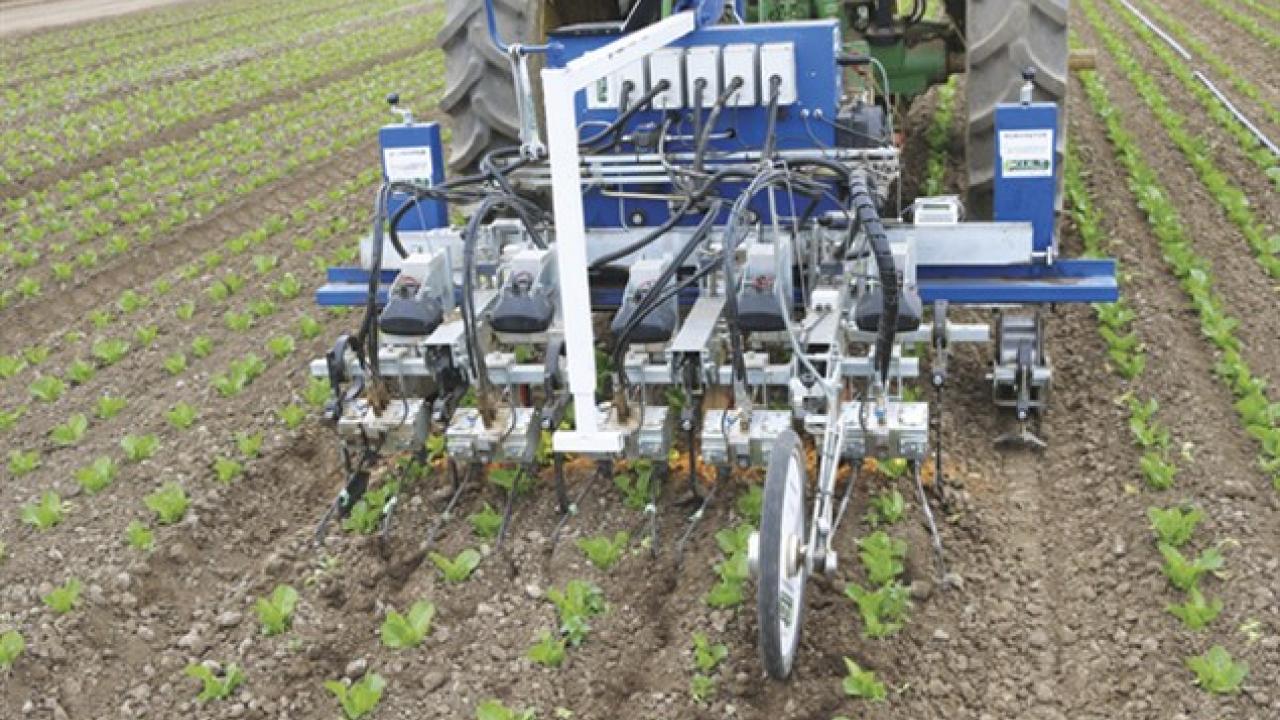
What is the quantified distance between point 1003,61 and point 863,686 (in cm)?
278

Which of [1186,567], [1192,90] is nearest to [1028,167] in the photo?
[1186,567]

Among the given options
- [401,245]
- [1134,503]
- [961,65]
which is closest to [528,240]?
[401,245]

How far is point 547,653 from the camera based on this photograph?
365 cm

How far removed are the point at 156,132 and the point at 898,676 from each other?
34.2ft

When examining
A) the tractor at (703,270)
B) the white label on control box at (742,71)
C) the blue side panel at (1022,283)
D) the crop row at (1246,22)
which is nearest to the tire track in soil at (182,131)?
the tractor at (703,270)

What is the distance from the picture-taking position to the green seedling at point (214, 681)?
11.9 feet

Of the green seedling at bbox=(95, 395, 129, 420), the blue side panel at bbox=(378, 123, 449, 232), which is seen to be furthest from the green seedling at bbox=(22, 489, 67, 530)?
the blue side panel at bbox=(378, 123, 449, 232)

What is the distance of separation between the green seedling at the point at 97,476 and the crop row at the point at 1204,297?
13.0 ft

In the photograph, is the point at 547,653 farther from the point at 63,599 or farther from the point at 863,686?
the point at 63,599

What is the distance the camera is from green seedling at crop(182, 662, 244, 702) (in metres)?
3.63

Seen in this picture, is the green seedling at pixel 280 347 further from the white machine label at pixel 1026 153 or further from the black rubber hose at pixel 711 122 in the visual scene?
the white machine label at pixel 1026 153

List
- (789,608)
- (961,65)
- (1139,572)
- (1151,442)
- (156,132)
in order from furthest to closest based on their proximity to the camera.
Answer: (156,132) → (961,65) → (1151,442) → (1139,572) → (789,608)

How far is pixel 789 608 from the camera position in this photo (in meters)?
3.34

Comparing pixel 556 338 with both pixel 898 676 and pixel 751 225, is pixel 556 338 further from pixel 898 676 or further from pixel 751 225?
pixel 898 676
